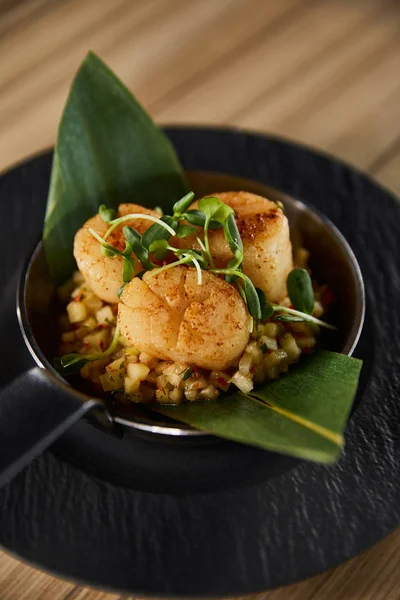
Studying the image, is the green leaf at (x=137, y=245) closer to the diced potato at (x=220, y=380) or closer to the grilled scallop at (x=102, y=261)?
the grilled scallop at (x=102, y=261)

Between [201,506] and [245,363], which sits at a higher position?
[245,363]

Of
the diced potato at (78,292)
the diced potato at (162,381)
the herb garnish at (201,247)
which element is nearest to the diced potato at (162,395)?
the diced potato at (162,381)

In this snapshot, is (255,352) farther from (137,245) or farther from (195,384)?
(137,245)

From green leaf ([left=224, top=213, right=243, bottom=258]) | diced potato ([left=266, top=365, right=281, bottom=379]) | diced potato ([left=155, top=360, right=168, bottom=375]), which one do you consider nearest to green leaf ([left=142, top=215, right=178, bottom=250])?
green leaf ([left=224, top=213, right=243, bottom=258])

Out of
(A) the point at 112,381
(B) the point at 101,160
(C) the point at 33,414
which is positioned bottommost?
(A) the point at 112,381

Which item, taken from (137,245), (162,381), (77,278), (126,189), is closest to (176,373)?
(162,381)

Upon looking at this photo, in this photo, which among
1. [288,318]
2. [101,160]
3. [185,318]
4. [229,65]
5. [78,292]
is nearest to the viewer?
[185,318]

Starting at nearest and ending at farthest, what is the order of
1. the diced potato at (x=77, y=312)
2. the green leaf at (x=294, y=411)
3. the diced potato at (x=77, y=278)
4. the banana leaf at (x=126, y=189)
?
the green leaf at (x=294, y=411) < the banana leaf at (x=126, y=189) < the diced potato at (x=77, y=312) < the diced potato at (x=77, y=278)
